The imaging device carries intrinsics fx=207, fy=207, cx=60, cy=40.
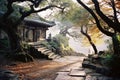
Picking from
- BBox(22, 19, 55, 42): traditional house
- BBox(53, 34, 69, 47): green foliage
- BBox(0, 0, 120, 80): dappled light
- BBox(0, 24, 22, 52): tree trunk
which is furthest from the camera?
BBox(53, 34, 69, 47): green foliage

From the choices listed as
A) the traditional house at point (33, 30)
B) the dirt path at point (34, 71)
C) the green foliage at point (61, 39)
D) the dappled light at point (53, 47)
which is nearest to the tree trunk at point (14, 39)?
the dappled light at point (53, 47)

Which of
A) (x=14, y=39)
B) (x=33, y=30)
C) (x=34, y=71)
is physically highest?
(x=33, y=30)

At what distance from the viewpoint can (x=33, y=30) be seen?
2759 centimetres

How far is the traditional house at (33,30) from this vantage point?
25.2 m

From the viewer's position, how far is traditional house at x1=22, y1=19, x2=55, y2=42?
25.2 metres

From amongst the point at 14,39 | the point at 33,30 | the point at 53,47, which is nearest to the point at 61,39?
the point at 53,47

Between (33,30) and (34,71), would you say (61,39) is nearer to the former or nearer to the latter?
(33,30)

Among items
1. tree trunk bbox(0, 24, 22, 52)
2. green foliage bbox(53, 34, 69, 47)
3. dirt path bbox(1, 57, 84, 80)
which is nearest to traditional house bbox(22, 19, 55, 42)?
green foliage bbox(53, 34, 69, 47)

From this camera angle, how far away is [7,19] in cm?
1736

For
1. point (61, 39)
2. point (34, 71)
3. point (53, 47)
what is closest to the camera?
point (34, 71)

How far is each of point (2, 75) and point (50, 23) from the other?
22.3 m

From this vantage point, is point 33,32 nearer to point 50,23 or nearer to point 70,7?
point 50,23

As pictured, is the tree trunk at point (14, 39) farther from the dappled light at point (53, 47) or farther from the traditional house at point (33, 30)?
the traditional house at point (33, 30)

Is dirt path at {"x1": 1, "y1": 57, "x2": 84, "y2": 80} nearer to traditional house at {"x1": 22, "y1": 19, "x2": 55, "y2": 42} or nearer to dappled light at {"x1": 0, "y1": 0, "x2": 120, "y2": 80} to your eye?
dappled light at {"x1": 0, "y1": 0, "x2": 120, "y2": 80}
